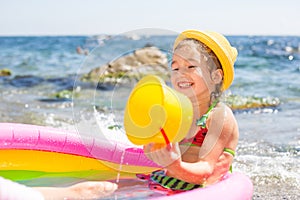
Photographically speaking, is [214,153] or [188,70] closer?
[188,70]

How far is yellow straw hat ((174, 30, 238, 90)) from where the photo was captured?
2523mm

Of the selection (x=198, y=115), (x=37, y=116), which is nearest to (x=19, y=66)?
(x=37, y=116)

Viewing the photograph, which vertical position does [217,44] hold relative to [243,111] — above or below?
above

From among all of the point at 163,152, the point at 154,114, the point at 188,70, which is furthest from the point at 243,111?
the point at 154,114

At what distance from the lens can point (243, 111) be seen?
7168 millimetres

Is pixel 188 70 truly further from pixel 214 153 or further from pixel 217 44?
pixel 214 153

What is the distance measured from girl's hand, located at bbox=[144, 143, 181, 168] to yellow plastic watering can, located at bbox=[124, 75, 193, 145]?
0.10 ft

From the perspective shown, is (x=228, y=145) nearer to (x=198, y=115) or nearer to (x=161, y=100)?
(x=198, y=115)

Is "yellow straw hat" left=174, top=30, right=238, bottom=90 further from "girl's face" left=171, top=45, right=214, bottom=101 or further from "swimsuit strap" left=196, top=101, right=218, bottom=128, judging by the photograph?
"swimsuit strap" left=196, top=101, right=218, bottom=128

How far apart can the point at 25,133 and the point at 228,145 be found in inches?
55.2

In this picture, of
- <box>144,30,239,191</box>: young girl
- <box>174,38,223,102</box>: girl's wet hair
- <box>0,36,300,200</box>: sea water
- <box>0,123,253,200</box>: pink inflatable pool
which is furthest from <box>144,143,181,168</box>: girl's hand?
<box>0,123,253,200</box>: pink inflatable pool

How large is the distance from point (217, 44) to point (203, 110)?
34cm

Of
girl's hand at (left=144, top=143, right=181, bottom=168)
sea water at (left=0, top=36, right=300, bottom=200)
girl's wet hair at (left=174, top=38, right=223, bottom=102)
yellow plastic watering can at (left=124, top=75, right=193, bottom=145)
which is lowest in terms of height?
sea water at (left=0, top=36, right=300, bottom=200)

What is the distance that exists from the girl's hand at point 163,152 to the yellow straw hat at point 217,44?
0.56 metres
